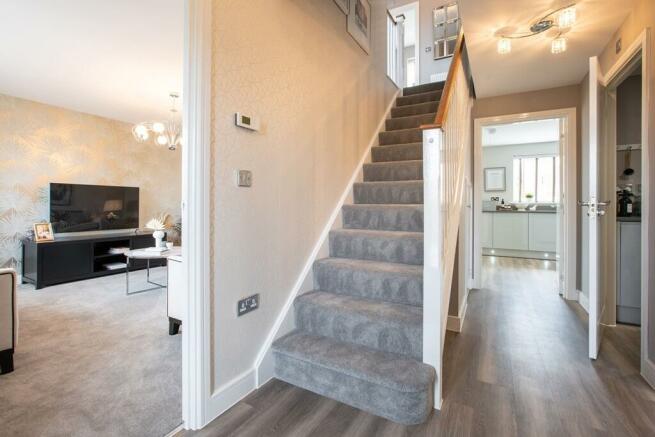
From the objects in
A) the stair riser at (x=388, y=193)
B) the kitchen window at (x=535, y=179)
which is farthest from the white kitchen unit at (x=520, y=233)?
the stair riser at (x=388, y=193)

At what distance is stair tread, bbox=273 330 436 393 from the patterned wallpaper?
14.9 ft

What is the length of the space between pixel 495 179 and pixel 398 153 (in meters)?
5.45

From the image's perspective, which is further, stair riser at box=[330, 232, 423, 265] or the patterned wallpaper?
the patterned wallpaper

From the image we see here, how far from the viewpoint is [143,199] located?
5652mm

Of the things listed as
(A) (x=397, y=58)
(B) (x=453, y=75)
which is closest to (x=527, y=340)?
(B) (x=453, y=75)

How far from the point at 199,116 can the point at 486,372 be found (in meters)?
2.22

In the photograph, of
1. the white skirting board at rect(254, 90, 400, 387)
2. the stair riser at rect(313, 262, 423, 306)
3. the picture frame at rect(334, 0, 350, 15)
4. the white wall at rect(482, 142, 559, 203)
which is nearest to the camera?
the white skirting board at rect(254, 90, 400, 387)

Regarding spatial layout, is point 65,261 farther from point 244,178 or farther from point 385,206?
point 385,206

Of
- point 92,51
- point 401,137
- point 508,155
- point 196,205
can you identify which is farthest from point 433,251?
point 508,155

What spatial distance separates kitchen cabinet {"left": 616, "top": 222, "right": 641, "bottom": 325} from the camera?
278 cm

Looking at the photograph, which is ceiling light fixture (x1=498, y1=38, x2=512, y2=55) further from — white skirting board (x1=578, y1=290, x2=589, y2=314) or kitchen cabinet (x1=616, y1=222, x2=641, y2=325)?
white skirting board (x1=578, y1=290, x2=589, y2=314)

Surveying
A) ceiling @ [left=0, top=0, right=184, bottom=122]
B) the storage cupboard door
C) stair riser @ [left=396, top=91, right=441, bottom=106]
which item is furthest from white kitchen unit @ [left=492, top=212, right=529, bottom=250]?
the storage cupboard door

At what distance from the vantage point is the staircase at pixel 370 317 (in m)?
1.59

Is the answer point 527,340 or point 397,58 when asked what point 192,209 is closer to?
point 527,340
